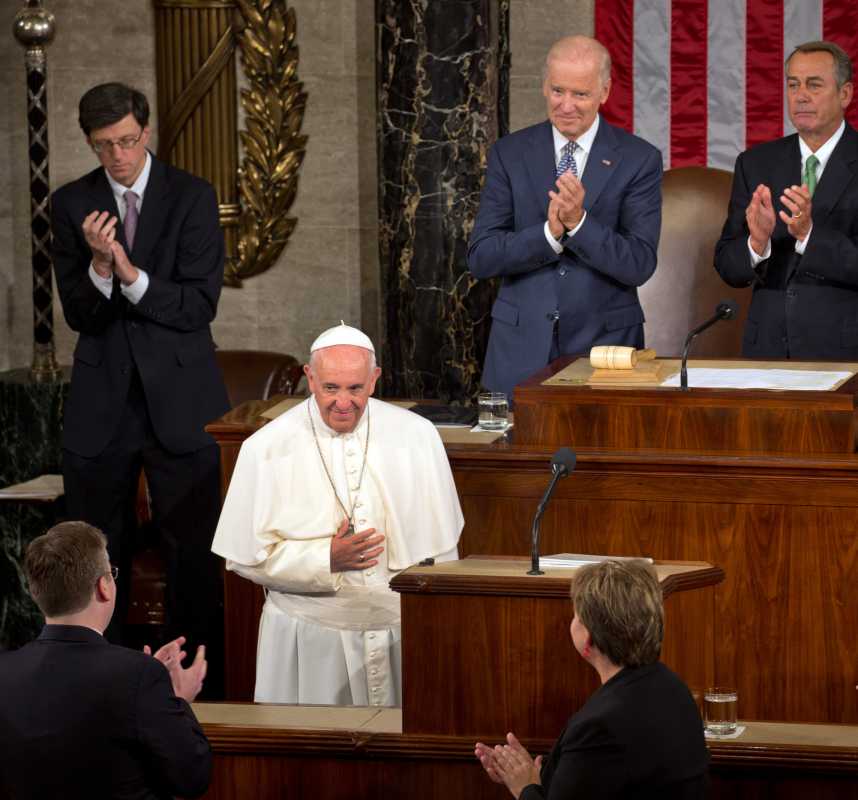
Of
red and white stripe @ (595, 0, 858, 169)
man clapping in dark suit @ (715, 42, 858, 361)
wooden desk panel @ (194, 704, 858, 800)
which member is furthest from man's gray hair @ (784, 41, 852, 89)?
wooden desk panel @ (194, 704, 858, 800)

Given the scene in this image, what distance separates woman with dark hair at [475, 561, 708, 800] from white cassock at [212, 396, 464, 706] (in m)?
1.49

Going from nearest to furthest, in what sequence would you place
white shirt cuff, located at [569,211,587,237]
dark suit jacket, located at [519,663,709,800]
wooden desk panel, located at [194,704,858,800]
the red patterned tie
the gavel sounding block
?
dark suit jacket, located at [519,663,709,800] → wooden desk panel, located at [194,704,858,800] → the gavel sounding block → white shirt cuff, located at [569,211,587,237] → the red patterned tie

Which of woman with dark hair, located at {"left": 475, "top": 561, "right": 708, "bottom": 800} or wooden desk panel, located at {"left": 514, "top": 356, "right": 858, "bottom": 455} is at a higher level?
wooden desk panel, located at {"left": 514, "top": 356, "right": 858, "bottom": 455}

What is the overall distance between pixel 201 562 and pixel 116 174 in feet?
4.77

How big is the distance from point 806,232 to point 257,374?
2.90m

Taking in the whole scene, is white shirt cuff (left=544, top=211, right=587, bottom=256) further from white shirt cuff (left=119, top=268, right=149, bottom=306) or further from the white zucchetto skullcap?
white shirt cuff (left=119, top=268, right=149, bottom=306)

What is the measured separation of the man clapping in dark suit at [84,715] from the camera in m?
3.48

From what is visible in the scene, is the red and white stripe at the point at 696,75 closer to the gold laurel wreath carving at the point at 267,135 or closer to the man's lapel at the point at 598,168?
the gold laurel wreath carving at the point at 267,135

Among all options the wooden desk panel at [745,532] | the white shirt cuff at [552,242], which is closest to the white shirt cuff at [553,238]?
the white shirt cuff at [552,242]

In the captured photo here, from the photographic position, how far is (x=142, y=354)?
6250mm

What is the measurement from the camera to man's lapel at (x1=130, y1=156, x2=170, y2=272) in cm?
627

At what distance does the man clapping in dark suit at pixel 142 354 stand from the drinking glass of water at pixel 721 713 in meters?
2.73

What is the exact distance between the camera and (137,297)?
6133 millimetres

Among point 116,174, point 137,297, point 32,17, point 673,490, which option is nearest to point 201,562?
point 137,297
